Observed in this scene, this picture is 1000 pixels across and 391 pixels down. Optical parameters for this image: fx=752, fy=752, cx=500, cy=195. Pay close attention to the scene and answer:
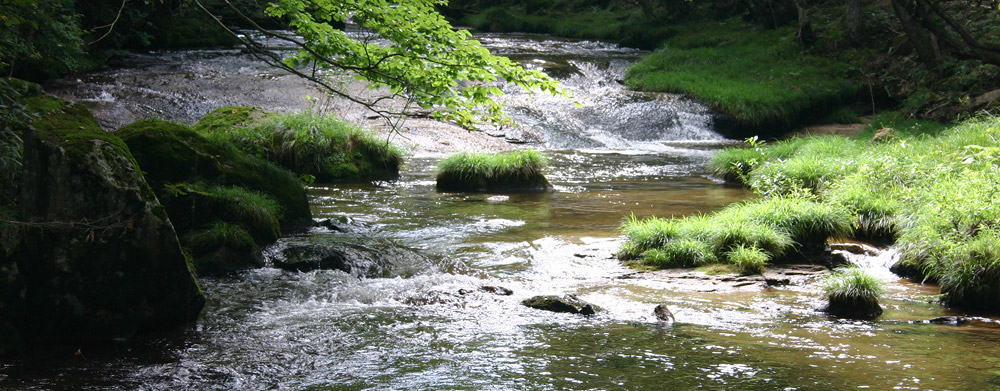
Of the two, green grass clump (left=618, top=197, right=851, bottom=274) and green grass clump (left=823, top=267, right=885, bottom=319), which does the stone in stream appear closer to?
green grass clump (left=618, top=197, right=851, bottom=274)

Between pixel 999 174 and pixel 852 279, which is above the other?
pixel 999 174

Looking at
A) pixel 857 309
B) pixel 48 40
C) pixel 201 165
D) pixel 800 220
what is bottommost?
pixel 857 309

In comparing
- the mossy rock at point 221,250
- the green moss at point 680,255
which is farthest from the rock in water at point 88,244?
the green moss at point 680,255

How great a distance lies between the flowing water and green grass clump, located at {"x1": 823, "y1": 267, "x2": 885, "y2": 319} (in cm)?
16

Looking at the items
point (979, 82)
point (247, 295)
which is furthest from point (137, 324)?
point (979, 82)

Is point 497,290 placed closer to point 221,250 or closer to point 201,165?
point 221,250

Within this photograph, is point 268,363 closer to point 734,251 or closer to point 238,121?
point 734,251

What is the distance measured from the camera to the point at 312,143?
39.9ft

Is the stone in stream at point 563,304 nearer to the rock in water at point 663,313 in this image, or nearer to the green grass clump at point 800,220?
the rock in water at point 663,313

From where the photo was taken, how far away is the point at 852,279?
5922 mm

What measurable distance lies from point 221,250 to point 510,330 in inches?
127

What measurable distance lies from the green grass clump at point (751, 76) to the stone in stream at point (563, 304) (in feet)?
46.6

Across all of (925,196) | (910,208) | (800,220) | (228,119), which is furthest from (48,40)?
(925,196)

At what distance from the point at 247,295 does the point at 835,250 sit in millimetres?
5745
